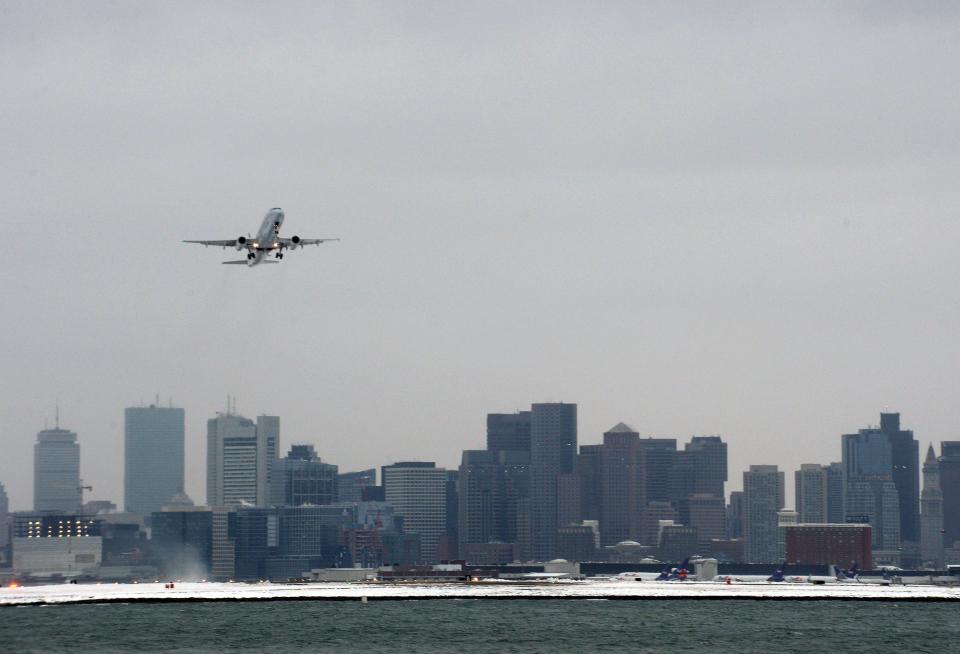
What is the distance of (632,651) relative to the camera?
547ft

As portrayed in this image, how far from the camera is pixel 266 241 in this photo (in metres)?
179

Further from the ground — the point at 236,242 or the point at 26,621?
the point at 236,242

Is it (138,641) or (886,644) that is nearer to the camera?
(138,641)

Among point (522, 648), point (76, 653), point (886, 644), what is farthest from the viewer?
point (886, 644)

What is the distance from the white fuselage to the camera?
7047 inches

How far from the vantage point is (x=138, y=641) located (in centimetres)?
17262

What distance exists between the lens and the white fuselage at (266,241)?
17900 cm

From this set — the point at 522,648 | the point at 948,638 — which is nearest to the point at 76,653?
the point at 522,648

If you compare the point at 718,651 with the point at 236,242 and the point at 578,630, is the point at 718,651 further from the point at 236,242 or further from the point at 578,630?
the point at 236,242

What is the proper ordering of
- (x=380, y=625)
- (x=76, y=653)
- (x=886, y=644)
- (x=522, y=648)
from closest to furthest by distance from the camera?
(x=76, y=653) → (x=522, y=648) → (x=886, y=644) → (x=380, y=625)

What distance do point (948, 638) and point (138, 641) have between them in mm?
89325

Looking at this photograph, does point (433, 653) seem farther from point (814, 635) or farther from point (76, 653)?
point (814, 635)

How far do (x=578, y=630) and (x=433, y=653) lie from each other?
119 ft

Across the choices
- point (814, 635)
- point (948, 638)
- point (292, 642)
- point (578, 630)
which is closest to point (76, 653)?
point (292, 642)
